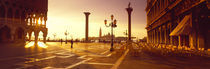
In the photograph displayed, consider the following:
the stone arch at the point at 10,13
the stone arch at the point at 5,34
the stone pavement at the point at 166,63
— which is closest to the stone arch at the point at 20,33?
the stone arch at the point at 5,34

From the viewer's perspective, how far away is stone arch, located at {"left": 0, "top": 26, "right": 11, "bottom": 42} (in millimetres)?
30166

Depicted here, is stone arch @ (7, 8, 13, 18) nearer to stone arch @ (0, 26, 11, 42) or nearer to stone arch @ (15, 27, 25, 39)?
stone arch @ (0, 26, 11, 42)

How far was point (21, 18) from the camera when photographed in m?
35.3

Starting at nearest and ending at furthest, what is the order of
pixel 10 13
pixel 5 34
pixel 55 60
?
pixel 55 60 < pixel 5 34 < pixel 10 13

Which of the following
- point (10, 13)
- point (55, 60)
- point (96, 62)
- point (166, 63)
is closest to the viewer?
point (166, 63)

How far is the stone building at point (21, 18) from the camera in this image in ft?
98.9

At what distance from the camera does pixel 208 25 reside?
Answer: 13727mm

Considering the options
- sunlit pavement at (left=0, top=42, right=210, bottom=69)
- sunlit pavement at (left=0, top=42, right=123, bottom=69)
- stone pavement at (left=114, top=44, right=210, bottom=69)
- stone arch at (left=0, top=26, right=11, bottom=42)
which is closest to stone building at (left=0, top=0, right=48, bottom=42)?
stone arch at (left=0, top=26, right=11, bottom=42)

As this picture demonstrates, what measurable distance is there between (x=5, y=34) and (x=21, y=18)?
5.62 m

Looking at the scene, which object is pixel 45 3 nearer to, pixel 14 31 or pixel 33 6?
pixel 33 6

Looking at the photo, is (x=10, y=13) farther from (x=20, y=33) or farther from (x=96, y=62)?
(x=96, y=62)

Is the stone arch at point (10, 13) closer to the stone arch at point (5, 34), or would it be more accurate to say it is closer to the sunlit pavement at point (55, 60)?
the stone arch at point (5, 34)

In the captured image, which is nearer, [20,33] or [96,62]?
[96,62]

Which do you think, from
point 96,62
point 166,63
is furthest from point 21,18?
A: point 166,63
